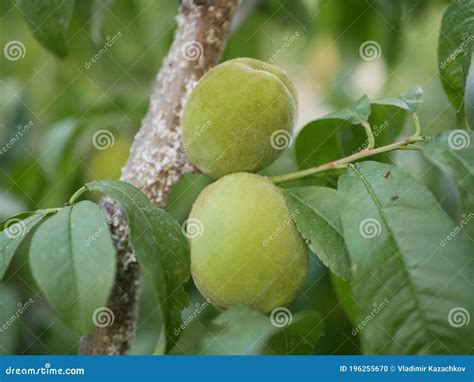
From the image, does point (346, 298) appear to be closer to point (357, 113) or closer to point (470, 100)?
point (357, 113)

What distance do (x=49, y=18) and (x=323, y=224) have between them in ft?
1.61

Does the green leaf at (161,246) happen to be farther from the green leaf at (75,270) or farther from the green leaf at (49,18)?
the green leaf at (49,18)

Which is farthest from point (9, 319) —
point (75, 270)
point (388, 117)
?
point (388, 117)

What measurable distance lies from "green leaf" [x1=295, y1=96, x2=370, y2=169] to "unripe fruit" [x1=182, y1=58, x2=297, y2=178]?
0.34ft

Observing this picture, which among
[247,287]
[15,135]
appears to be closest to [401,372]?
[247,287]

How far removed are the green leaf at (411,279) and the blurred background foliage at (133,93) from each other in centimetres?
38

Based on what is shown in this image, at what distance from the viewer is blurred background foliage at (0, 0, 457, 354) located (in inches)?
50.8

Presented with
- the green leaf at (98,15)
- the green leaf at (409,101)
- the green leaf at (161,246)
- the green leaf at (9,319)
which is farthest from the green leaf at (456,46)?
the green leaf at (9,319)

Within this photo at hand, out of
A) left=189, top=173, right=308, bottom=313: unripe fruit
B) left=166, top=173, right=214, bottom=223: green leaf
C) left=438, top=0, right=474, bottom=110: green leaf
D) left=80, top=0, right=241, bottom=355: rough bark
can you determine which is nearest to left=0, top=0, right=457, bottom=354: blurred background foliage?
left=166, top=173, right=214, bottom=223: green leaf

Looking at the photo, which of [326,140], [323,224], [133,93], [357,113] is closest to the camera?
[323,224]

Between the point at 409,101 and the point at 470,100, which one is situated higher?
the point at 409,101

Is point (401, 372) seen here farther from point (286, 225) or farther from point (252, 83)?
point (252, 83)

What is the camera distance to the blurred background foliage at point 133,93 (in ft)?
4.24

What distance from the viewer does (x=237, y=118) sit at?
0.88m
